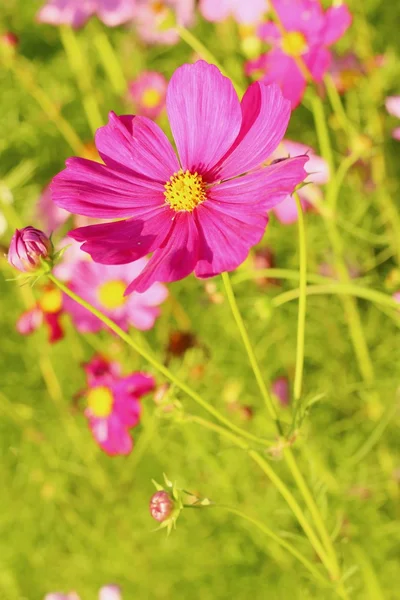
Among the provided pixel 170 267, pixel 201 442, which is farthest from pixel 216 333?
pixel 170 267

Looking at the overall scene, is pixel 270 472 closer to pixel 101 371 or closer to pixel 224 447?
pixel 101 371

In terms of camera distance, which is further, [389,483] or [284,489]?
[389,483]

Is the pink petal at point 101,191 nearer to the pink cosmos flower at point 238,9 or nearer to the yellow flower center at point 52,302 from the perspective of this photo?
the yellow flower center at point 52,302

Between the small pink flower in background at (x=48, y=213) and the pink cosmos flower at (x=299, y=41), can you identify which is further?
the small pink flower in background at (x=48, y=213)

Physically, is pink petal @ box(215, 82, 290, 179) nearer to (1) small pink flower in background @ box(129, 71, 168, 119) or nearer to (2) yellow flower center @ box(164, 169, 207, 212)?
(2) yellow flower center @ box(164, 169, 207, 212)

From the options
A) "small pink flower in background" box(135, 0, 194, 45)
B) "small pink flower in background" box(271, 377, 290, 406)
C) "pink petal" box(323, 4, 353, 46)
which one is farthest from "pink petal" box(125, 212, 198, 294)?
"small pink flower in background" box(135, 0, 194, 45)

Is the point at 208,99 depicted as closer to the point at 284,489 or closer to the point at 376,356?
the point at 284,489

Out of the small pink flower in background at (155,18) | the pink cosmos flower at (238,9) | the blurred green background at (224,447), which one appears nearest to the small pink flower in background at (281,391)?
the blurred green background at (224,447)
